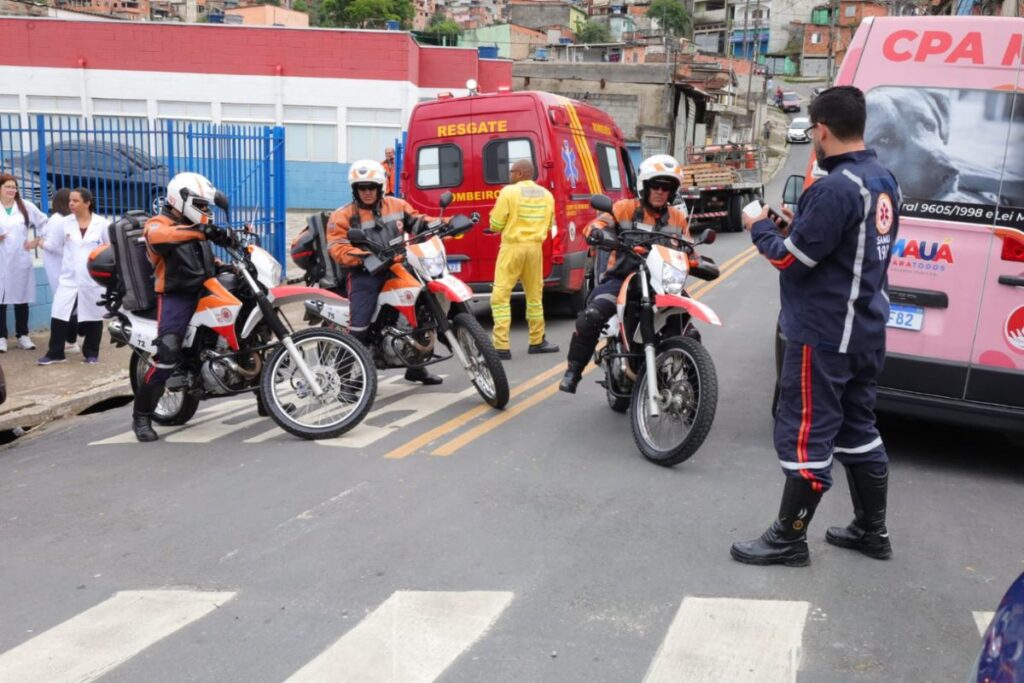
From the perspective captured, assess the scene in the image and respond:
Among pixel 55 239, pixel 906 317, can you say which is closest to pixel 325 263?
pixel 55 239

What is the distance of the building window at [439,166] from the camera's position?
11.7m

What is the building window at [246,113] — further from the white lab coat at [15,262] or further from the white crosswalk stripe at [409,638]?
the white crosswalk stripe at [409,638]

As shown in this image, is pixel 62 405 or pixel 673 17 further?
pixel 673 17

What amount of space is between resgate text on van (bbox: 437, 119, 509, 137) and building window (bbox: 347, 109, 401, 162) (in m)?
18.1

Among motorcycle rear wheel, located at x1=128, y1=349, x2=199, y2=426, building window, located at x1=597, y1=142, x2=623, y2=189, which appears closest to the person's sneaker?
motorcycle rear wheel, located at x1=128, y1=349, x2=199, y2=426

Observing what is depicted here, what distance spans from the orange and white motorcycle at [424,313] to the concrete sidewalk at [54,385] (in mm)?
2598

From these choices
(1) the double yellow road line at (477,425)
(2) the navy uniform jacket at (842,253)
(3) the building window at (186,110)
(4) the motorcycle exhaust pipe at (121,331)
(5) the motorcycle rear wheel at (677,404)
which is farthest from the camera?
(3) the building window at (186,110)

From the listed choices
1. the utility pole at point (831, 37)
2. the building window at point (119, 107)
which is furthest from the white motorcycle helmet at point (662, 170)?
the utility pole at point (831, 37)

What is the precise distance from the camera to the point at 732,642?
3803 millimetres

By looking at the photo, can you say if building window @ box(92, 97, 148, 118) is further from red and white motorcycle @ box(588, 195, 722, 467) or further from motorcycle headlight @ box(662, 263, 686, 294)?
motorcycle headlight @ box(662, 263, 686, 294)

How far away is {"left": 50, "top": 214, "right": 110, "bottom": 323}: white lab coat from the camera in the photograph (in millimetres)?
9844

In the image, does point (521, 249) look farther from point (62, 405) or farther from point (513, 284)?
point (62, 405)

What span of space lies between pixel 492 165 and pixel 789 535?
7.67 meters

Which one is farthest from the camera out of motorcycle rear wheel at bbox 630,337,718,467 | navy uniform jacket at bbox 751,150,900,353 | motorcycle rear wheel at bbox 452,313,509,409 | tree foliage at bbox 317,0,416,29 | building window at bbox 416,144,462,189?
tree foliage at bbox 317,0,416,29
